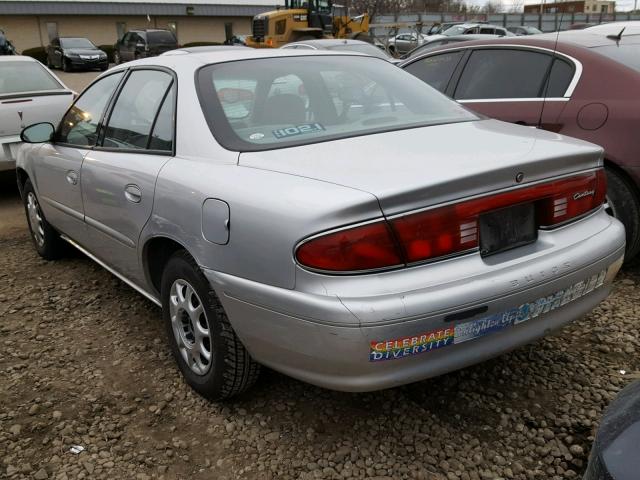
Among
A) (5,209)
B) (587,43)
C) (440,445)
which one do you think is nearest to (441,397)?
(440,445)

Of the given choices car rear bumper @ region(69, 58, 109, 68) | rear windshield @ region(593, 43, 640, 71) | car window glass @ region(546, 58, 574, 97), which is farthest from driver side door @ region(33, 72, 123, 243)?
car rear bumper @ region(69, 58, 109, 68)

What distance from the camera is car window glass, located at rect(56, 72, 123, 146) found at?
3670mm

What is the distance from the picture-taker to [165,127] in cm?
293

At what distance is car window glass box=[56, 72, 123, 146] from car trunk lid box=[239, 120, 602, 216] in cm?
161

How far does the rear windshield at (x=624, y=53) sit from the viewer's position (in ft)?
13.4

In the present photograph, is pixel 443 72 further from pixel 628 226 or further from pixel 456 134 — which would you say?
pixel 456 134

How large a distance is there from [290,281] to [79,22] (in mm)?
44863

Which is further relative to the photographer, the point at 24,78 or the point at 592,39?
the point at 24,78

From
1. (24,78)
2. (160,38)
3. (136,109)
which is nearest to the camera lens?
(136,109)

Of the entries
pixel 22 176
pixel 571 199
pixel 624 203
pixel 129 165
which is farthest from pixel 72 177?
pixel 624 203

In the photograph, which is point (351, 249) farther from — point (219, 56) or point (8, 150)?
point (8, 150)

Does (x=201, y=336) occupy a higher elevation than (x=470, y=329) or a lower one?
lower

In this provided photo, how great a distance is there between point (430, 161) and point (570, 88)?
2325mm

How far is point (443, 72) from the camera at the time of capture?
5102 millimetres
